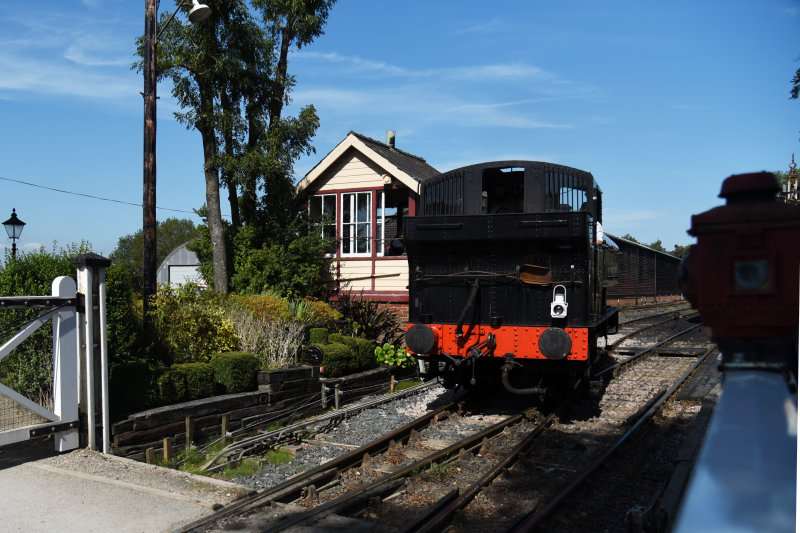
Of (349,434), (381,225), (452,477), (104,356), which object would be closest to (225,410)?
(349,434)

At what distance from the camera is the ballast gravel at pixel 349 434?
6375 mm

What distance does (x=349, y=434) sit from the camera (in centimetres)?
791

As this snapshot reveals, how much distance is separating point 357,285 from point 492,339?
7.84m

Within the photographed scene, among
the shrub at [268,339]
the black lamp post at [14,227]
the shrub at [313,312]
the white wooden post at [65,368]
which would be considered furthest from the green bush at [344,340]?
the black lamp post at [14,227]

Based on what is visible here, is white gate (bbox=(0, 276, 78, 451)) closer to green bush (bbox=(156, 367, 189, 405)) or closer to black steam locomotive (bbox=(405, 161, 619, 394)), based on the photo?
green bush (bbox=(156, 367, 189, 405))

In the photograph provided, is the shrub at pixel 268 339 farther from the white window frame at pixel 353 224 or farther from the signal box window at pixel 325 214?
the signal box window at pixel 325 214

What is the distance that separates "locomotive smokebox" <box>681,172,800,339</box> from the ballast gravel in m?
5.77

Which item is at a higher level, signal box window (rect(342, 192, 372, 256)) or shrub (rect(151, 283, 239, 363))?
signal box window (rect(342, 192, 372, 256))

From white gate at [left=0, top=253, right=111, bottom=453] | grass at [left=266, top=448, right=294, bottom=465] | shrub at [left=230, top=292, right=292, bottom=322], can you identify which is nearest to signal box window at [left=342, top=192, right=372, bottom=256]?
shrub at [left=230, top=292, right=292, bottom=322]

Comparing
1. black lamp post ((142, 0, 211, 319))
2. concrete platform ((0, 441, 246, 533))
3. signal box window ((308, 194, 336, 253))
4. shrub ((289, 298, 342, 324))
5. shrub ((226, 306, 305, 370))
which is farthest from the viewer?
signal box window ((308, 194, 336, 253))

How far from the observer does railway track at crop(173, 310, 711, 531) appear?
15.7 feet

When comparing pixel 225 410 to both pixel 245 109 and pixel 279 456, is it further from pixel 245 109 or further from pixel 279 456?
pixel 245 109

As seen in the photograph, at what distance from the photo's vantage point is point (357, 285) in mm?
15500

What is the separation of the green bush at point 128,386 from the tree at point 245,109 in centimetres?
720
